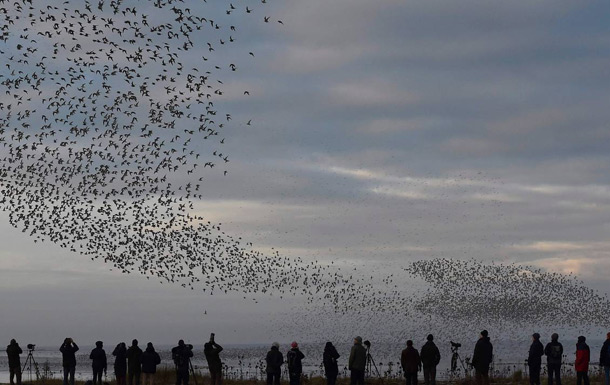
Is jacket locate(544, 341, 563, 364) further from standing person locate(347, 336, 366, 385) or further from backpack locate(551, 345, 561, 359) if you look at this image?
standing person locate(347, 336, 366, 385)

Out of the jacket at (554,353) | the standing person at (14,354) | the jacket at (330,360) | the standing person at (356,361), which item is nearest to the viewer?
the jacket at (554,353)

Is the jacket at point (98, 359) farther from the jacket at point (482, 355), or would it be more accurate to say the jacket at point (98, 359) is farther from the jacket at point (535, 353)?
the jacket at point (535, 353)

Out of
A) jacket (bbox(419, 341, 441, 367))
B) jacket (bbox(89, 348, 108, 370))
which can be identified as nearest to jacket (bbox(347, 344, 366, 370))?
jacket (bbox(419, 341, 441, 367))

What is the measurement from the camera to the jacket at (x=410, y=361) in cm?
3322

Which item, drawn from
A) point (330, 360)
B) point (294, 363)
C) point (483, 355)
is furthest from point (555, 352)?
point (294, 363)

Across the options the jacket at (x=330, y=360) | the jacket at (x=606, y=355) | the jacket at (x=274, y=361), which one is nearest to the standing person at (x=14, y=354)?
the jacket at (x=274, y=361)

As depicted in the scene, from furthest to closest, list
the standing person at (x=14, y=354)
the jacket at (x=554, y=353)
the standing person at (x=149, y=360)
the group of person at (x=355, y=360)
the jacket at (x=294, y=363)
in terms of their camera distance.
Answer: the standing person at (x=14, y=354), the standing person at (x=149, y=360), the jacket at (x=294, y=363), the jacket at (x=554, y=353), the group of person at (x=355, y=360)

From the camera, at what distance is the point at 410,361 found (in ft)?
109

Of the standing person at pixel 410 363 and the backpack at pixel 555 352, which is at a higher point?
the backpack at pixel 555 352

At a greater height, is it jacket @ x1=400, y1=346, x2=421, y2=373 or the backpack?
the backpack

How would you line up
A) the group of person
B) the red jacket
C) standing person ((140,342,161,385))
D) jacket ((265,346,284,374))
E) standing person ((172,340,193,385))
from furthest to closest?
standing person ((140,342,161,385))
standing person ((172,340,193,385))
jacket ((265,346,284,374))
the group of person
the red jacket

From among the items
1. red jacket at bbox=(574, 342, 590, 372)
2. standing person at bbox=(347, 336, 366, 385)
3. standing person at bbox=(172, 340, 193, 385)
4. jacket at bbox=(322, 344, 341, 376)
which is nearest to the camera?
red jacket at bbox=(574, 342, 590, 372)

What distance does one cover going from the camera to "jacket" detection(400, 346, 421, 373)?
33.2m

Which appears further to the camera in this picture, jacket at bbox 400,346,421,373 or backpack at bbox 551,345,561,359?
jacket at bbox 400,346,421,373
